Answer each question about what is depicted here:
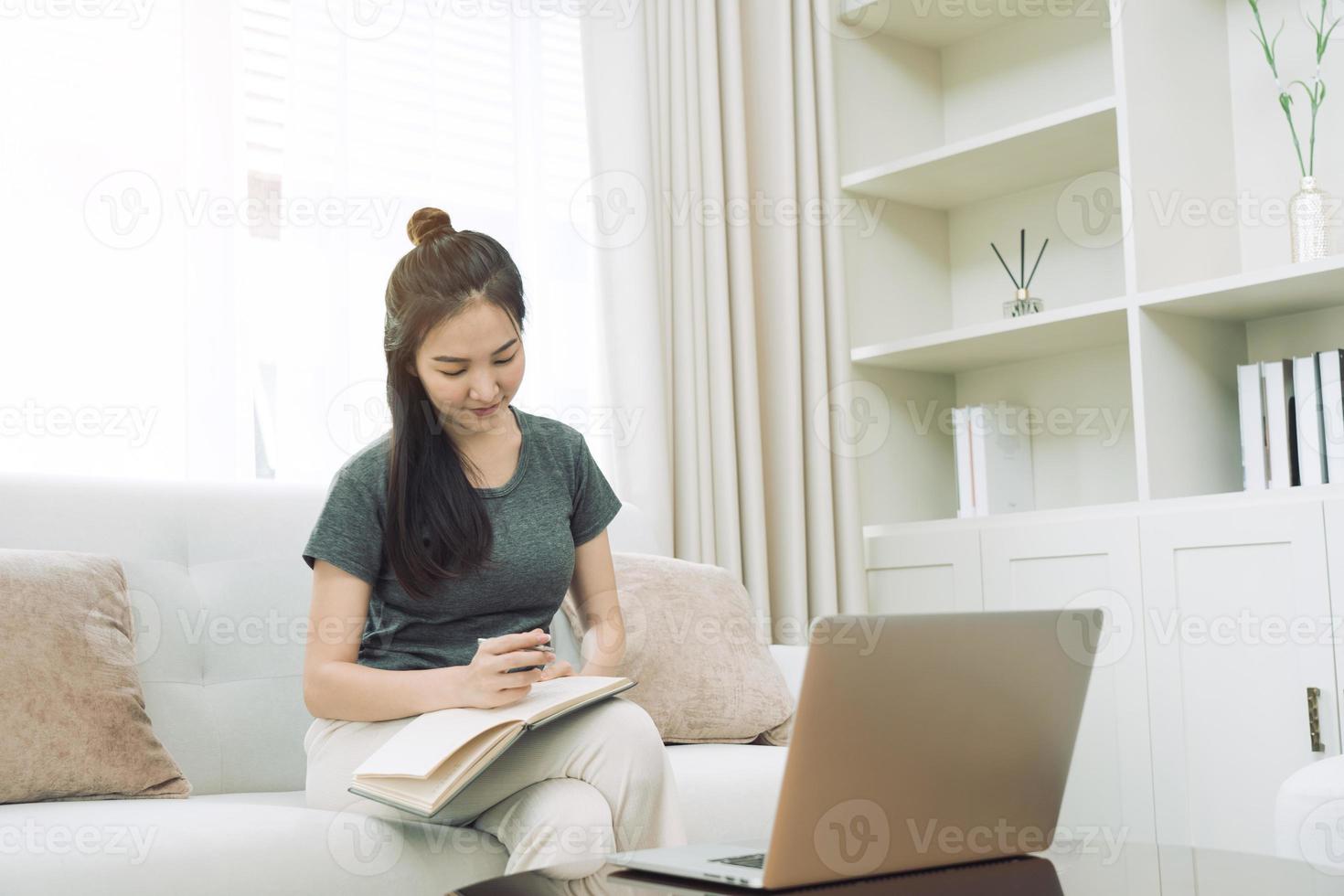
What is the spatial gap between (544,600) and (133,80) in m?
1.34

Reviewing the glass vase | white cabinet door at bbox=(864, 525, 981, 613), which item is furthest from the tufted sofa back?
the glass vase

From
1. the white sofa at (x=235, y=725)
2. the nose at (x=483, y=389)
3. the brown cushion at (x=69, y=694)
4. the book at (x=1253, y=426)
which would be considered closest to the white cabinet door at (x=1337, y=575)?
the book at (x=1253, y=426)

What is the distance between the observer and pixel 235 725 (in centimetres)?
179

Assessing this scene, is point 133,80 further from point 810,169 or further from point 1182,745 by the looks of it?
point 1182,745

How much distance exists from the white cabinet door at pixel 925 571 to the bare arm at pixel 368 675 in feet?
4.82

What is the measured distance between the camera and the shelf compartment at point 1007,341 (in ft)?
8.56

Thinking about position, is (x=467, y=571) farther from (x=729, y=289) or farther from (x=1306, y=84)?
(x=1306, y=84)

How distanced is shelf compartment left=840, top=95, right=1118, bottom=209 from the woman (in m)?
1.44

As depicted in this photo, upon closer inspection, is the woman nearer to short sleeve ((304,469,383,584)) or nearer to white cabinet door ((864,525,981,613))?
short sleeve ((304,469,383,584))

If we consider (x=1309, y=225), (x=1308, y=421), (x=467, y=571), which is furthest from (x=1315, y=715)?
(x=467, y=571)

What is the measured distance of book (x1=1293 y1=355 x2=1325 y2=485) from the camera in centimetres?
227

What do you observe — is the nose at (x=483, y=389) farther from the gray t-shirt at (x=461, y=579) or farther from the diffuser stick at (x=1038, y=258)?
the diffuser stick at (x=1038, y=258)

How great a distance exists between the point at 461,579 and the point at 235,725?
48cm

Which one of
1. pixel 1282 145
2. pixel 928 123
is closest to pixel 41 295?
pixel 928 123
